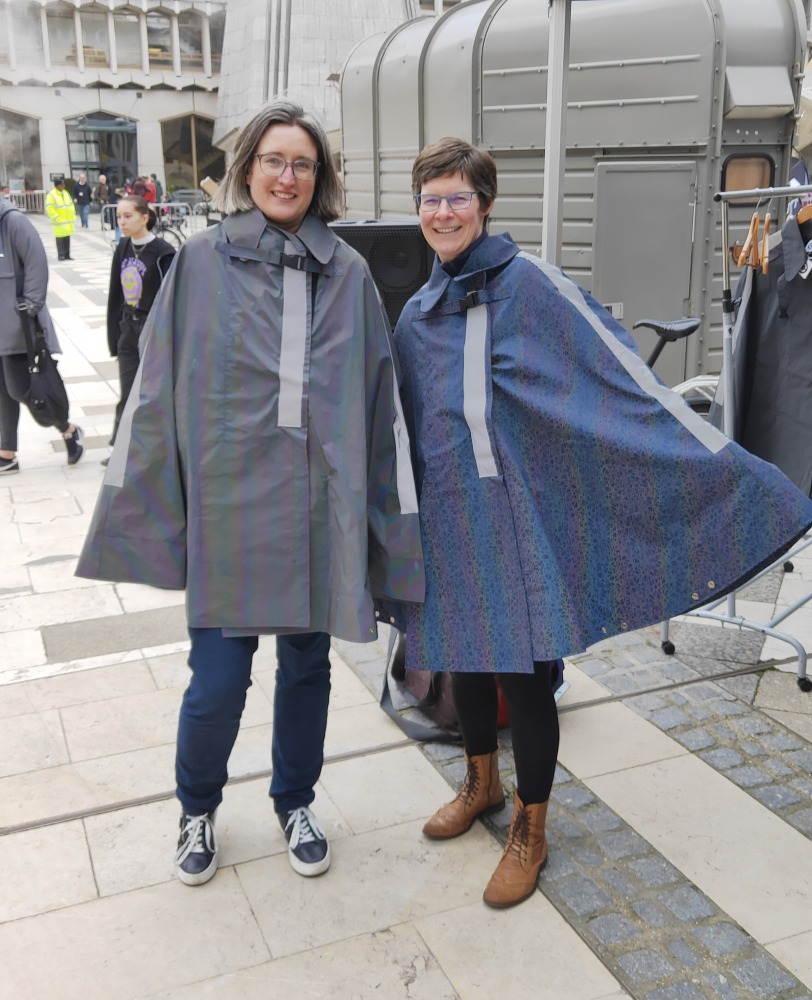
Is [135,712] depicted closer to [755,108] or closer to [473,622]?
[473,622]

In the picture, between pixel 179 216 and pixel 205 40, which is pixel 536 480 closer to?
pixel 179 216

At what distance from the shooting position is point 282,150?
2521mm

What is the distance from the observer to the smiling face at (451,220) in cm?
258

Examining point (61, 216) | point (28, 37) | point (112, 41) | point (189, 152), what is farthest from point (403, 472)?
point (28, 37)

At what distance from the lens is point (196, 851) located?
2.90m

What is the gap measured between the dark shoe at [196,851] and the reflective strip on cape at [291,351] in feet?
3.85

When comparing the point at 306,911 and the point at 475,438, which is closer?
the point at 475,438

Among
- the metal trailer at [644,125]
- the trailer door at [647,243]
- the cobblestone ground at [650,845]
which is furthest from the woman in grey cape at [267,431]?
the trailer door at [647,243]

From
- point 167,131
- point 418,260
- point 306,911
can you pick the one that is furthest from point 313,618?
point 167,131

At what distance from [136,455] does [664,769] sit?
2002 millimetres

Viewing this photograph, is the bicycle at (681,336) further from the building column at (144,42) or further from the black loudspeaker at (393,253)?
the building column at (144,42)

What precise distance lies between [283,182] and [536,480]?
3.15ft

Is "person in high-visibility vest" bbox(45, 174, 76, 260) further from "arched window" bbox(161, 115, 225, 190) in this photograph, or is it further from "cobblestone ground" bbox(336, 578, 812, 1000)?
"arched window" bbox(161, 115, 225, 190)

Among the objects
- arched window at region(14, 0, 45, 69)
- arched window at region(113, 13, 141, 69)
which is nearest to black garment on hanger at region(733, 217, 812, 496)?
arched window at region(14, 0, 45, 69)
